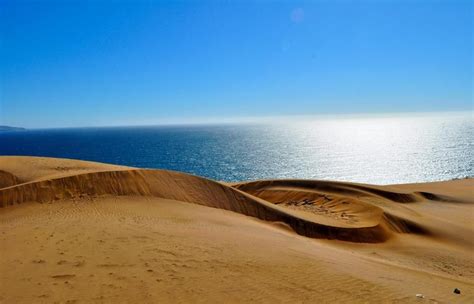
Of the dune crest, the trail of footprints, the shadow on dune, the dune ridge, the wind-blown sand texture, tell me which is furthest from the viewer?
the trail of footprints

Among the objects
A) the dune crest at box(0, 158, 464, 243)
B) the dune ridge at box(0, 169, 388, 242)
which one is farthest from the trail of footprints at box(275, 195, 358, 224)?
the dune ridge at box(0, 169, 388, 242)

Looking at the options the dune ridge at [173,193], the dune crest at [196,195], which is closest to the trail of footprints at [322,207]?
the dune crest at [196,195]

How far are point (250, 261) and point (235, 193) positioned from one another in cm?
915

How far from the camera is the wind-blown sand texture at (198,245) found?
693 cm

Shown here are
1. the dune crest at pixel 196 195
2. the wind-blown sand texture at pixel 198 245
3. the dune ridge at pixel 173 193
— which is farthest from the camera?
the dune crest at pixel 196 195

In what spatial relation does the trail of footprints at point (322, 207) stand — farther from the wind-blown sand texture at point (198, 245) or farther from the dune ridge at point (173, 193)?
the dune ridge at point (173, 193)

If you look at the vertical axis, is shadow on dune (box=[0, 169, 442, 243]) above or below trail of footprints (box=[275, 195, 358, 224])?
above

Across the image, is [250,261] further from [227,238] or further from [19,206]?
[19,206]

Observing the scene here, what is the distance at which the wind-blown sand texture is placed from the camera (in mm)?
6934

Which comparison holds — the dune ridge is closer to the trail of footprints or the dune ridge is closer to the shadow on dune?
the shadow on dune

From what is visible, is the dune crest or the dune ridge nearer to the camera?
the dune ridge

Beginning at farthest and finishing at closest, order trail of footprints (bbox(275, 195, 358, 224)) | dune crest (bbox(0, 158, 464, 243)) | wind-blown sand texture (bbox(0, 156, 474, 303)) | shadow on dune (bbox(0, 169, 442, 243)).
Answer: trail of footprints (bbox(275, 195, 358, 224))
dune crest (bbox(0, 158, 464, 243))
shadow on dune (bbox(0, 169, 442, 243))
wind-blown sand texture (bbox(0, 156, 474, 303))

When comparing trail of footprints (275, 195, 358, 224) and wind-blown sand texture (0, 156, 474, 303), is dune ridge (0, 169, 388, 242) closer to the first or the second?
wind-blown sand texture (0, 156, 474, 303)

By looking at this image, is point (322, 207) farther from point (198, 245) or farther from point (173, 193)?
point (198, 245)
